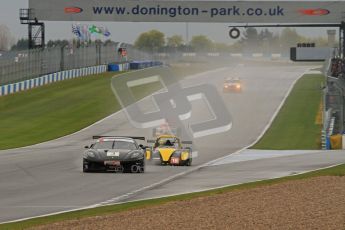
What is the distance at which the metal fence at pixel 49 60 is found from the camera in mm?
64875

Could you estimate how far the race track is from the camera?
19234 millimetres

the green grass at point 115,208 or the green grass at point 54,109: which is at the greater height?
the green grass at point 115,208

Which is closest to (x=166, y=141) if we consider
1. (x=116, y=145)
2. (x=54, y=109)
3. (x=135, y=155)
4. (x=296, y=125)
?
(x=116, y=145)

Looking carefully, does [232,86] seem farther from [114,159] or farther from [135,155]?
[114,159]

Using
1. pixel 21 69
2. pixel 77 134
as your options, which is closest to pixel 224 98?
pixel 21 69

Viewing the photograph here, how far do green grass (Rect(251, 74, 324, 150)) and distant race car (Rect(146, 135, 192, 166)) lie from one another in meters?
10.7

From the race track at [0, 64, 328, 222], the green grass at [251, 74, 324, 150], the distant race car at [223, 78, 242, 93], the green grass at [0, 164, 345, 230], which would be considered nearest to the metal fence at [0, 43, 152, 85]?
the race track at [0, 64, 328, 222]

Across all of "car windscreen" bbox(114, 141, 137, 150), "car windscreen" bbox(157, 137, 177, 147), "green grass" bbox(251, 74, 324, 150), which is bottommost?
"green grass" bbox(251, 74, 324, 150)

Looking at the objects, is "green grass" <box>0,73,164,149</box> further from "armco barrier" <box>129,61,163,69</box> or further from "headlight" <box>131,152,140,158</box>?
"armco barrier" <box>129,61,163,69</box>

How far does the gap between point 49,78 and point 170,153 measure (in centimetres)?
4521

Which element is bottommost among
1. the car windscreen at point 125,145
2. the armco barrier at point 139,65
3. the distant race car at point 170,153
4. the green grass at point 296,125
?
the green grass at point 296,125

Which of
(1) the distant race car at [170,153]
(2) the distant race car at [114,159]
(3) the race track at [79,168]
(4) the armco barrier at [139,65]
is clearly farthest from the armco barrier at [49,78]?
(2) the distant race car at [114,159]

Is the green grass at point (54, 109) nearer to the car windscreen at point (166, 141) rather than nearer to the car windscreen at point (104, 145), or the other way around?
the car windscreen at point (166, 141)

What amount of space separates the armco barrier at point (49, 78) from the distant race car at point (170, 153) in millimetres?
32922
